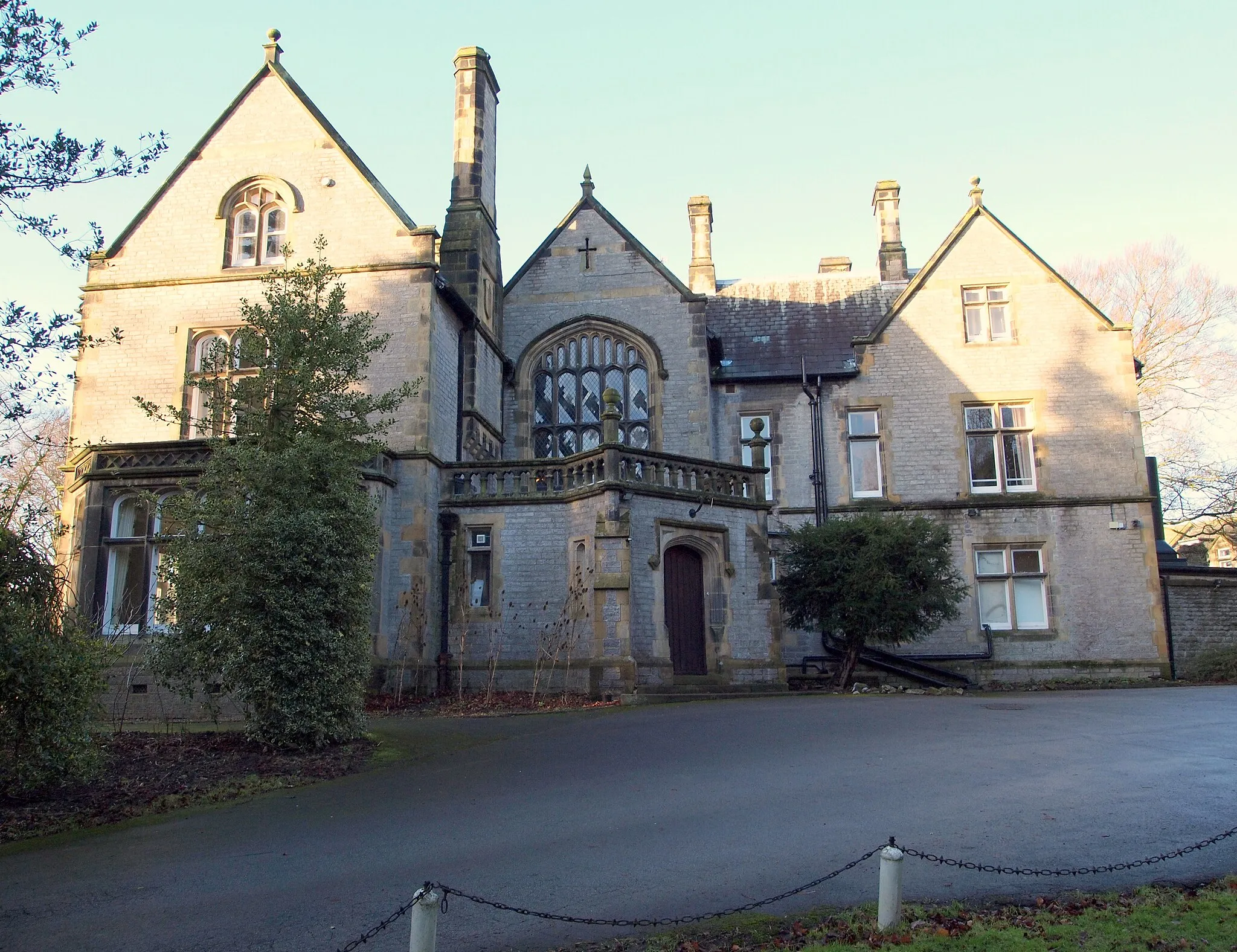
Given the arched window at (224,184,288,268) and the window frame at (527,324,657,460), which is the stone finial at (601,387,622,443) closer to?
the window frame at (527,324,657,460)

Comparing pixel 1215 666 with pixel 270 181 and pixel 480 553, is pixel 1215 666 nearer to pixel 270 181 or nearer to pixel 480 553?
pixel 480 553

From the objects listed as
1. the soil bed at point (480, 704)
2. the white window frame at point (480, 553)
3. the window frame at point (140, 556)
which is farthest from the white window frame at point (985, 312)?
the window frame at point (140, 556)

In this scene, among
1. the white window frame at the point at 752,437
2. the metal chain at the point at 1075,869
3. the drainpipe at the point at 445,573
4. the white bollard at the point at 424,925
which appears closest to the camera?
the white bollard at the point at 424,925

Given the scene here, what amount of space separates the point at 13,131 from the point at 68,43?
0.97 meters

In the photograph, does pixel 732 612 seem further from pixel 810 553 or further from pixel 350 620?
pixel 350 620

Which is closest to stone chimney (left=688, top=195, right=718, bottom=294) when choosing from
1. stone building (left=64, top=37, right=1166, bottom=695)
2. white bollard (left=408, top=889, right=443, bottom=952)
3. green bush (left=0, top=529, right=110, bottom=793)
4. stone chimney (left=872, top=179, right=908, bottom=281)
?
stone building (left=64, top=37, right=1166, bottom=695)

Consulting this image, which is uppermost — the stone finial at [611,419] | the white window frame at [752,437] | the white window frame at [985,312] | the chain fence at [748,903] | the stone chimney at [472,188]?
the stone chimney at [472,188]

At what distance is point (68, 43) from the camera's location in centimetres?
976

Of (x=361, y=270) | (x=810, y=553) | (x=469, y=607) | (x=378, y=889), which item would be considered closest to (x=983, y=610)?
(x=810, y=553)

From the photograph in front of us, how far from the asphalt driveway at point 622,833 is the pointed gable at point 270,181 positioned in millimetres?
11877

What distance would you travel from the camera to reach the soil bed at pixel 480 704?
16.1 m

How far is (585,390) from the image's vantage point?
25.5 meters

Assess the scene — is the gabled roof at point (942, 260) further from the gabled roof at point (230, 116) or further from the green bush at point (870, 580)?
the gabled roof at point (230, 116)

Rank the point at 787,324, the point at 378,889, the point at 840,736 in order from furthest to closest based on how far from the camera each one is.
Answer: the point at 787,324 → the point at 840,736 → the point at 378,889
